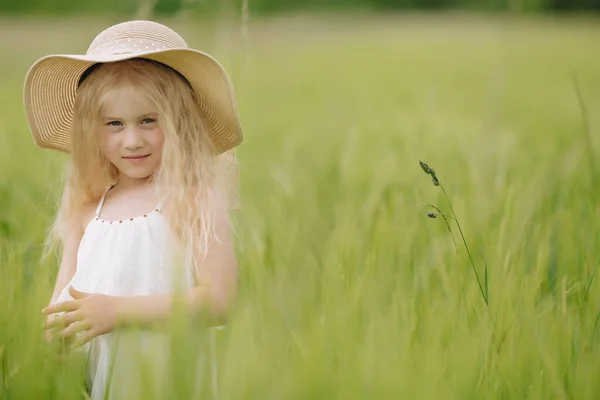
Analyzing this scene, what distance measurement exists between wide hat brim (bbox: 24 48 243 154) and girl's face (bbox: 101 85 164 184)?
2.3 inches

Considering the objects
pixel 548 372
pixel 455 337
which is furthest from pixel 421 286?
pixel 548 372

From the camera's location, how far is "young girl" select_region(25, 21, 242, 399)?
108 centimetres

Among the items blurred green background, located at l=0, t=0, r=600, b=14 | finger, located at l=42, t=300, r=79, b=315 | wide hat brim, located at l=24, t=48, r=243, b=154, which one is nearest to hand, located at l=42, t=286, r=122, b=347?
finger, located at l=42, t=300, r=79, b=315

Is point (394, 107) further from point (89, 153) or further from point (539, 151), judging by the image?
point (89, 153)

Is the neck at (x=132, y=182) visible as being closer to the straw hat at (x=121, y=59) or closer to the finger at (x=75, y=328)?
the straw hat at (x=121, y=59)

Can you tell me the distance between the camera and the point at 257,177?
2428mm

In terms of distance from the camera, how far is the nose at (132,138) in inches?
44.3

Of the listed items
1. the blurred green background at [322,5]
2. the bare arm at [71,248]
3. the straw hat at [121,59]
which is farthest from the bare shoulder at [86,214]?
the blurred green background at [322,5]

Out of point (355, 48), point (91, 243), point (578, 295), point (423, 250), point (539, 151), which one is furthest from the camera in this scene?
point (355, 48)

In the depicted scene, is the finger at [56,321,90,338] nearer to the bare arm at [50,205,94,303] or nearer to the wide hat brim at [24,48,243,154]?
the bare arm at [50,205,94,303]

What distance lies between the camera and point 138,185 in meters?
1.19

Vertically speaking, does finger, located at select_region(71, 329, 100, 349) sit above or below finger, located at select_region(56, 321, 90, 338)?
below

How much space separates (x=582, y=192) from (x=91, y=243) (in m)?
1.17

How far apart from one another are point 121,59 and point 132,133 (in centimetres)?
10
